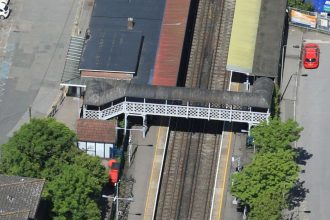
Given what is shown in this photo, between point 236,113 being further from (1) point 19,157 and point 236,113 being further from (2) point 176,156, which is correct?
(1) point 19,157

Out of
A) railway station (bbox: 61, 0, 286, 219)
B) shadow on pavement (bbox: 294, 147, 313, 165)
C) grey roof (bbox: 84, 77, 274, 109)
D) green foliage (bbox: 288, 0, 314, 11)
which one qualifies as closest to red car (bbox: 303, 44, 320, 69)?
railway station (bbox: 61, 0, 286, 219)

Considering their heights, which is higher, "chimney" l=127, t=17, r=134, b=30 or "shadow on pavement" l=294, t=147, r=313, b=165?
"chimney" l=127, t=17, r=134, b=30

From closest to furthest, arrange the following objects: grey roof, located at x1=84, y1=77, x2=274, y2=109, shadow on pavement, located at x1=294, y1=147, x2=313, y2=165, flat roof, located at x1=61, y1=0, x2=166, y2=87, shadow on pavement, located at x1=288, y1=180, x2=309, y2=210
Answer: shadow on pavement, located at x1=288, y1=180, x2=309, y2=210 → grey roof, located at x1=84, y1=77, x2=274, y2=109 → shadow on pavement, located at x1=294, y1=147, x2=313, y2=165 → flat roof, located at x1=61, y1=0, x2=166, y2=87

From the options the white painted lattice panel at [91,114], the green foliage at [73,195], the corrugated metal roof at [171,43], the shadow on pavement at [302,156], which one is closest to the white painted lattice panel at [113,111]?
the white painted lattice panel at [91,114]

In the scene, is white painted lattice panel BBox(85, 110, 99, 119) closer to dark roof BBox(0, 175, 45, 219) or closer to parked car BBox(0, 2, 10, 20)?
dark roof BBox(0, 175, 45, 219)

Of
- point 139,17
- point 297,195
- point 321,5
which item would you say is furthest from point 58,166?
point 321,5

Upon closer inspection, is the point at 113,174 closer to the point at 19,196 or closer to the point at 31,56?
the point at 19,196

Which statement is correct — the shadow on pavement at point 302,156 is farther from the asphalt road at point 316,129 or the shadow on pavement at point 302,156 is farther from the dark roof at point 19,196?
the dark roof at point 19,196
